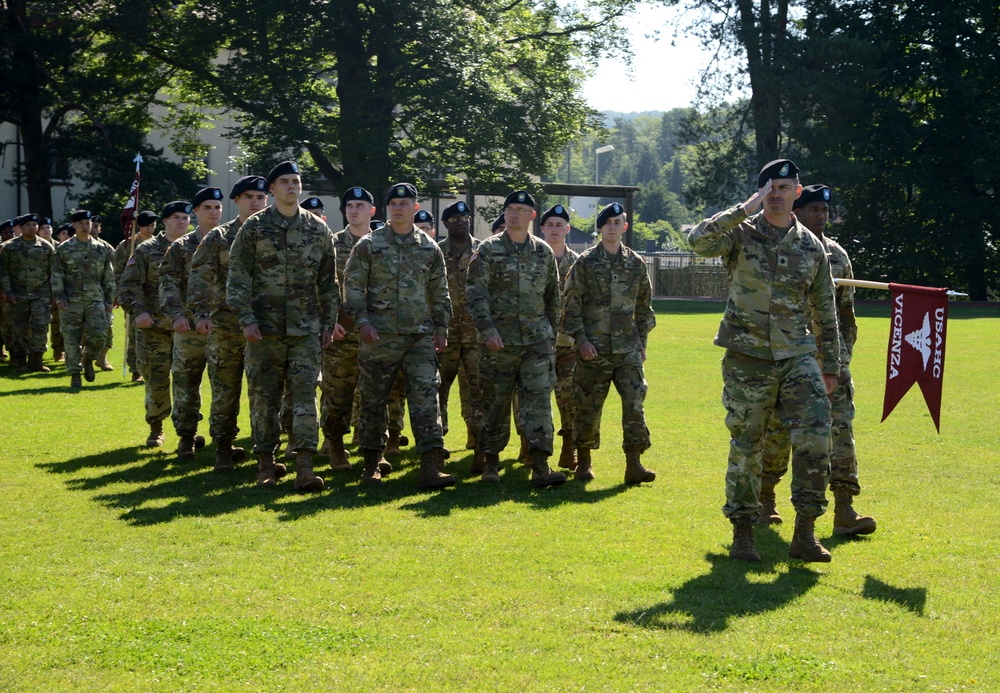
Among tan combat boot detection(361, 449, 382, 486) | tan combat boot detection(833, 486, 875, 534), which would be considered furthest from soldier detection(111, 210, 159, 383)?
tan combat boot detection(833, 486, 875, 534)

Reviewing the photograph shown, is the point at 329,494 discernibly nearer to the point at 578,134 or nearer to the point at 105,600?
the point at 105,600

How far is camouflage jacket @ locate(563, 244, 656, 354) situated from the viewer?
9.96 metres

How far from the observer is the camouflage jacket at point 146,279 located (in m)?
11.9

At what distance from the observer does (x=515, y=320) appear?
9.88 meters

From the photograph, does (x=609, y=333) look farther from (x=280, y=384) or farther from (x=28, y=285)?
(x=28, y=285)

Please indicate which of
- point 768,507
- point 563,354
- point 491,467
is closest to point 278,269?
point 491,467

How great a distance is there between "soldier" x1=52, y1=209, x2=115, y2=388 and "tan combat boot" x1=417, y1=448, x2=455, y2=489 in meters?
8.74

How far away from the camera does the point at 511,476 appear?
34.1 ft

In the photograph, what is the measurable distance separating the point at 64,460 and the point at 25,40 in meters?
26.1

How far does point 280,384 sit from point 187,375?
1.82 m

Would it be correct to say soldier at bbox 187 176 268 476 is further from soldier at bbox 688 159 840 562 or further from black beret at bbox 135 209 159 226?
soldier at bbox 688 159 840 562

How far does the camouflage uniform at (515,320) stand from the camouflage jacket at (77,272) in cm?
917

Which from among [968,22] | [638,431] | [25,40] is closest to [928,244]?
[968,22]

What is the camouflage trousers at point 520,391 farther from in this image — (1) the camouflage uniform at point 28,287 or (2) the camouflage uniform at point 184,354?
(1) the camouflage uniform at point 28,287
